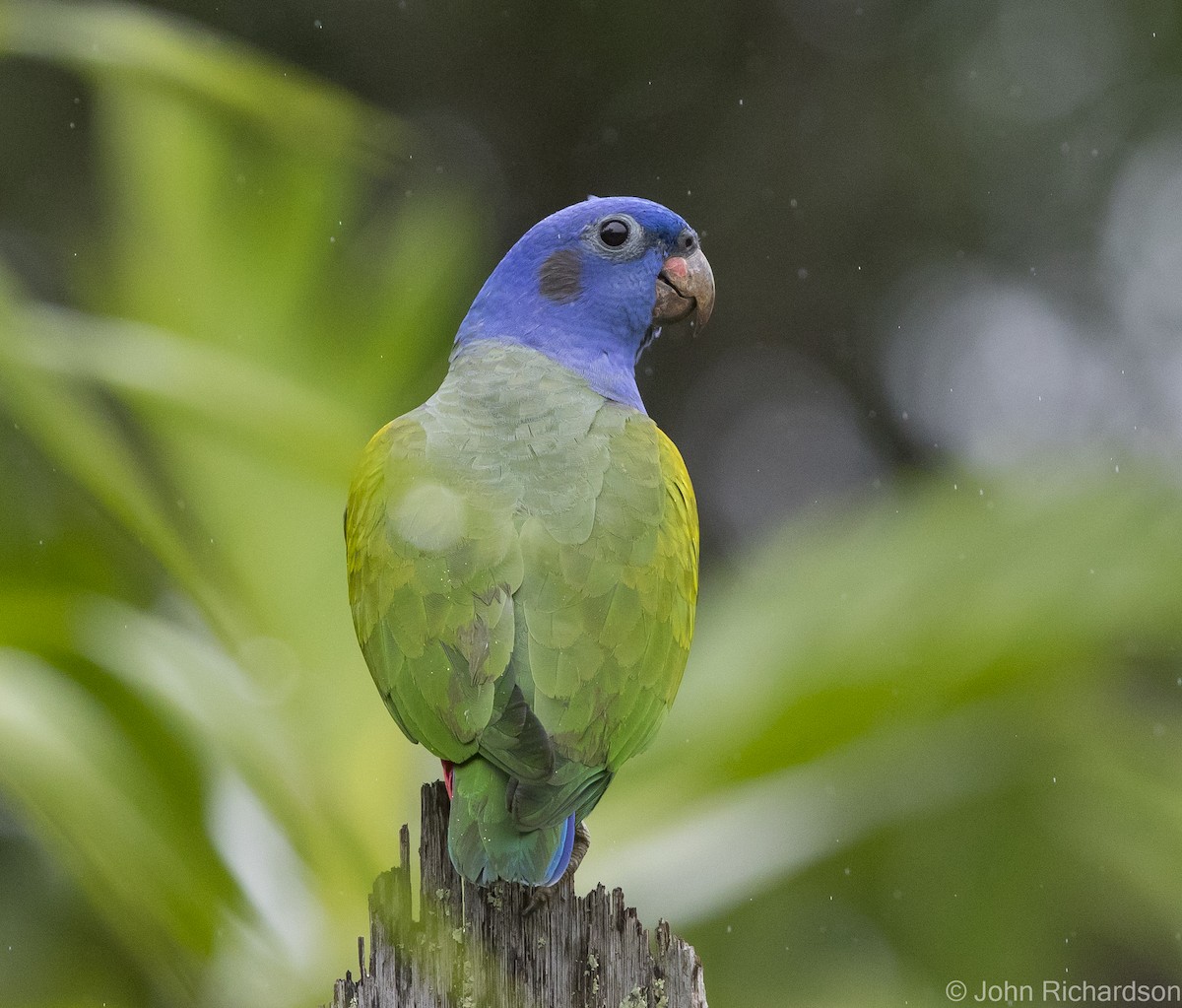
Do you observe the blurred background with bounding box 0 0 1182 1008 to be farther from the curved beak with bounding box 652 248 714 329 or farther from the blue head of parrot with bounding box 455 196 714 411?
the curved beak with bounding box 652 248 714 329

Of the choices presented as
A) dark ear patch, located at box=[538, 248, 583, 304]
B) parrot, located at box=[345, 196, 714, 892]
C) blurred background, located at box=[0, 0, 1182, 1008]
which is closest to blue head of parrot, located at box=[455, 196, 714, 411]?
dark ear patch, located at box=[538, 248, 583, 304]

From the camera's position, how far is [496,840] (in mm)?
2211

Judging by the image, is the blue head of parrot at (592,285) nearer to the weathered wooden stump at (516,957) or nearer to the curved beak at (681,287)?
the curved beak at (681,287)

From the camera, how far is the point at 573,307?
320 cm

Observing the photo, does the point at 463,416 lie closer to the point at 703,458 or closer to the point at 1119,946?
the point at 703,458

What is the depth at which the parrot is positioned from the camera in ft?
7.54

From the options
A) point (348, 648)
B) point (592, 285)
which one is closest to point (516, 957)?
point (592, 285)

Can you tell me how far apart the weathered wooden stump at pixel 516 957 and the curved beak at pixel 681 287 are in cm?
155

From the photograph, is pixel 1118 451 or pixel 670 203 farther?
pixel 670 203

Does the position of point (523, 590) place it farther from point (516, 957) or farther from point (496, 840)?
point (516, 957)

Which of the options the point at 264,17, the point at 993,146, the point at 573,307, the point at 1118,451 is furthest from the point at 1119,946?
the point at 264,17

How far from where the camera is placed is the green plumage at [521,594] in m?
2.30

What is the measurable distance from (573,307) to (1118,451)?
2.15m

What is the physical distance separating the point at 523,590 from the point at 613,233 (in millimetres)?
1117
